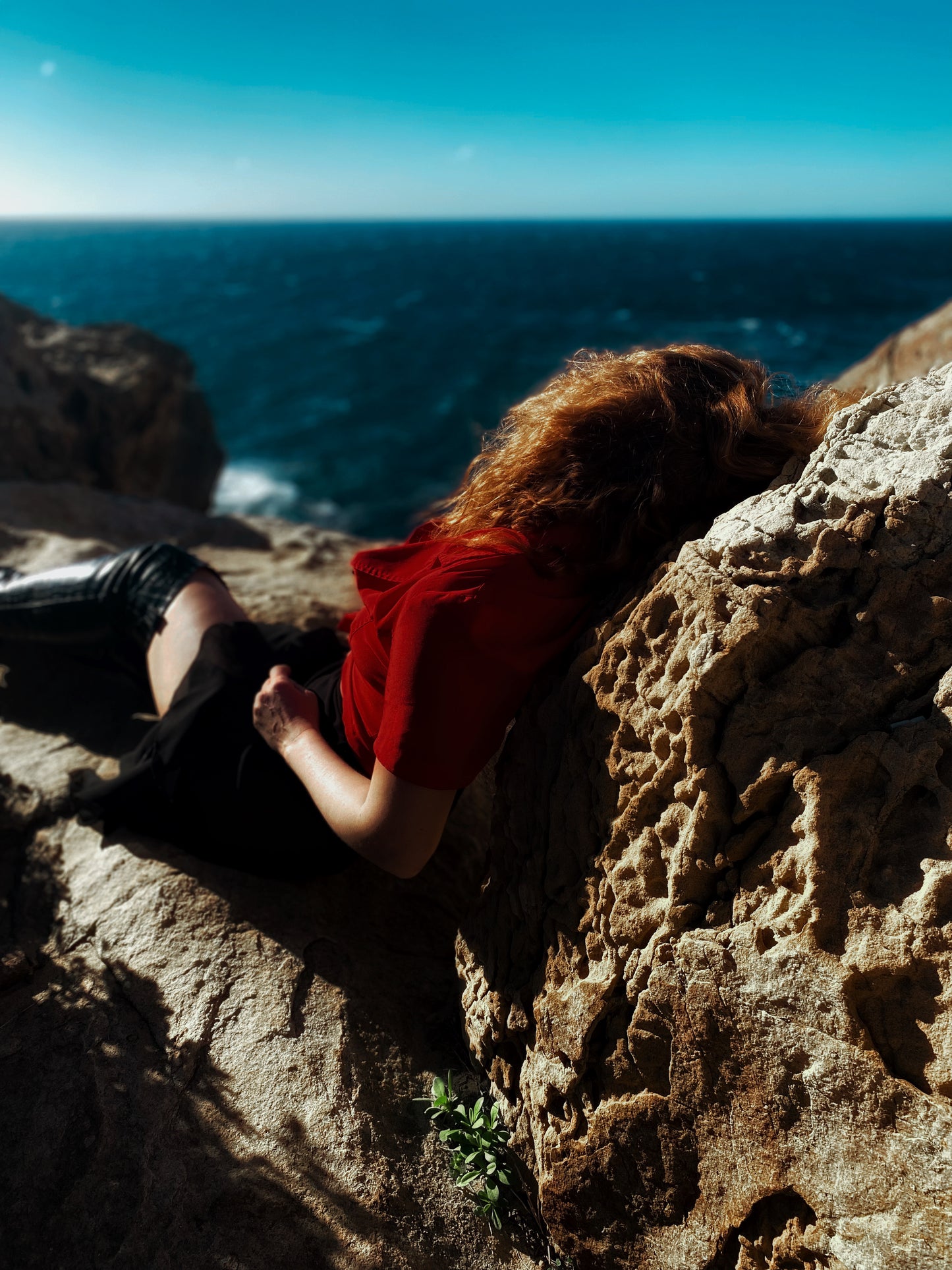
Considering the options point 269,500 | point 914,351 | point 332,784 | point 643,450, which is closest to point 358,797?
point 332,784

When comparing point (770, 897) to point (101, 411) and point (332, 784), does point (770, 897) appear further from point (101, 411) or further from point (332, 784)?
point (101, 411)

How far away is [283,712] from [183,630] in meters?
0.69

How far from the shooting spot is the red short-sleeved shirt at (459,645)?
1.79 meters

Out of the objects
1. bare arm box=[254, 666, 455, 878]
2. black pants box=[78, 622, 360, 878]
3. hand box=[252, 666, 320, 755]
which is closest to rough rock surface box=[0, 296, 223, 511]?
black pants box=[78, 622, 360, 878]

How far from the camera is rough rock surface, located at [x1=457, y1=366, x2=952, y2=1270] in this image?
1395 mm

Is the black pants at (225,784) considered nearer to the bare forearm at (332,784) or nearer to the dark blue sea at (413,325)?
the bare forearm at (332,784)

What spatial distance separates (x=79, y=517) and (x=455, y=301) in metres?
46.8

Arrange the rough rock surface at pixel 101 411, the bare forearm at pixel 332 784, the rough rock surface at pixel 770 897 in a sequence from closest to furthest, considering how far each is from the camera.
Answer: the rough rock surface at pixel 770 897
the bare forearm at pixel 332 784
the rough rock surface at pixel 101 411

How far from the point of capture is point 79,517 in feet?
19.0

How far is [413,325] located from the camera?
135ft

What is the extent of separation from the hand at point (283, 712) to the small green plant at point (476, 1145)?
3.09 ft

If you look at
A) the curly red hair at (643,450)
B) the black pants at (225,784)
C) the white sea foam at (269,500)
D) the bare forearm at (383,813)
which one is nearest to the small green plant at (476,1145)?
the bare forearm at (383,813)

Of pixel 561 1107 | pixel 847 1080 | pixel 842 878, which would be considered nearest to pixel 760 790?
pixel 842 878

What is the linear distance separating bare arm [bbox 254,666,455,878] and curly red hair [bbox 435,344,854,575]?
605 mm
